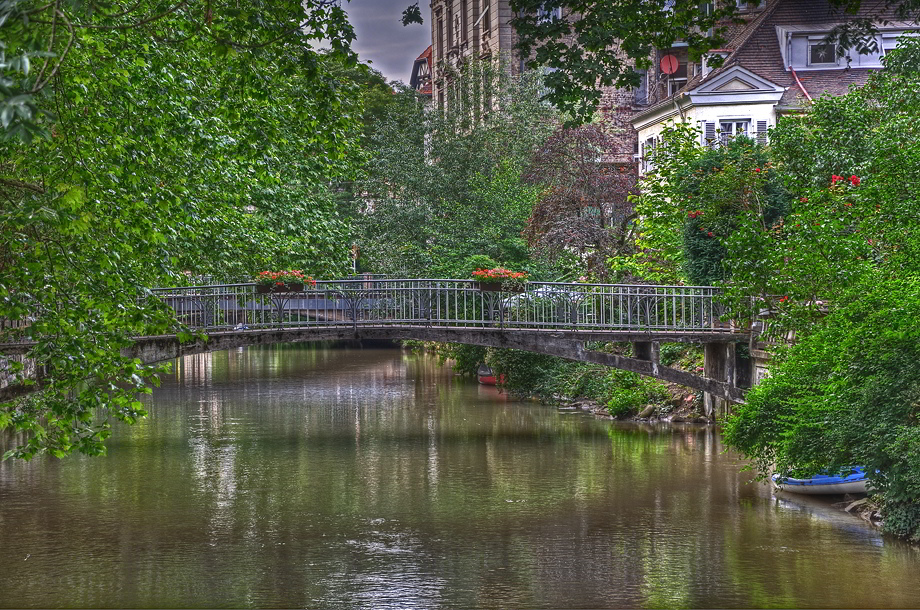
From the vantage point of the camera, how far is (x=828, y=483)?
2034 cm

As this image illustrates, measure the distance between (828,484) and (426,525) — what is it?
722 centimetres

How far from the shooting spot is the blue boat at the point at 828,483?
20219 millimetres

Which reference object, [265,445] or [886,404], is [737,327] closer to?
[886,404]

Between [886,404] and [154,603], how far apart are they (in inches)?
419

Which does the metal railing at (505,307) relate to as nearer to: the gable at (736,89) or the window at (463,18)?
the gable at (736,89)

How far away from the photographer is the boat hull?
20.2 metres

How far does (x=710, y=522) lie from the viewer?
1920 cm

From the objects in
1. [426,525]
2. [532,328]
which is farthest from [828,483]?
[532,328]

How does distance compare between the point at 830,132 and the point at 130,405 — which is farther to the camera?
the point at 830,132

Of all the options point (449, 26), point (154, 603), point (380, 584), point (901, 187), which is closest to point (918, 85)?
point (901, 187)

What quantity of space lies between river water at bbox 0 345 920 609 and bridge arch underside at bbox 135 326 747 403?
68.6 inches

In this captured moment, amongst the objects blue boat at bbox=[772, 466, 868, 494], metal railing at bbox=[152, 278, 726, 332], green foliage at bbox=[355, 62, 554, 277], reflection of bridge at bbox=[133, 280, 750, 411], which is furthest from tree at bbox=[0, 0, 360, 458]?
green foliage at bbox=[355, 62, 554, 277]

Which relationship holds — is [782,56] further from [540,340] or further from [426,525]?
[426,525]

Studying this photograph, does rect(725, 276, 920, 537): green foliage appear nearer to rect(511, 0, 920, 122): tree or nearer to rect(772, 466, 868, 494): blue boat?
rect(772, 466, 868, 494): blue boat
